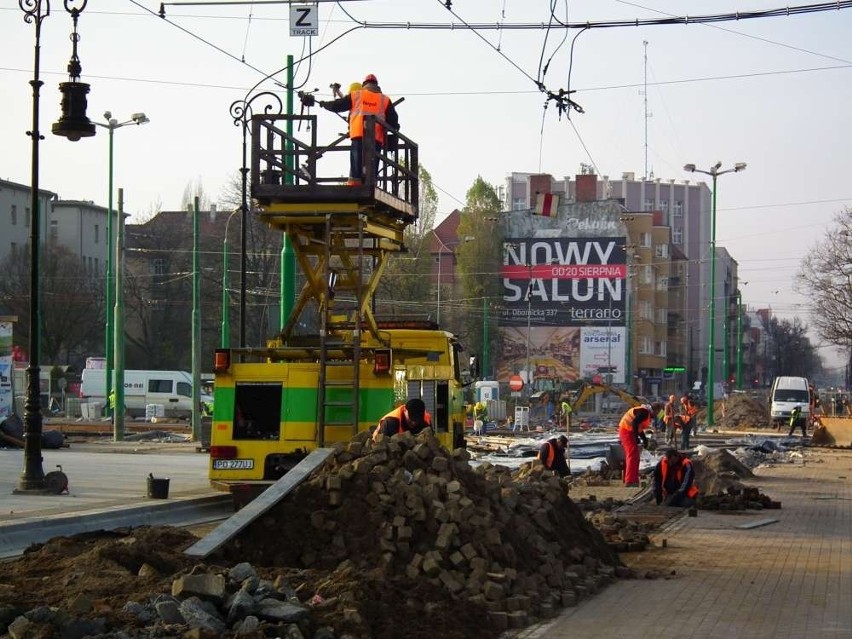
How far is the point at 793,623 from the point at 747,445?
1259 inches

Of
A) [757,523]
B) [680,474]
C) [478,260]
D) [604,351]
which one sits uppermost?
[478,260]

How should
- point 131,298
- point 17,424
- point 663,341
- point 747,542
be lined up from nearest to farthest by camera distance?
point 747,542
point 17,424
point 131,298
point 663,341

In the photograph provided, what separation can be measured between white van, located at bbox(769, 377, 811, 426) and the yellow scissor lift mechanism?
140 ft

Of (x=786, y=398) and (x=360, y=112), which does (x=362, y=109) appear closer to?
(x=360, y=112)

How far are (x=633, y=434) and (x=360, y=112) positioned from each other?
364 inches

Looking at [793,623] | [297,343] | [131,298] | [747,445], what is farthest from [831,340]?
[793,623]

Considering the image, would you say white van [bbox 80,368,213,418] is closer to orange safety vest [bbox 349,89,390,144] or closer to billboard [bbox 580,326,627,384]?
billboard [bbox 580,326,627,384]

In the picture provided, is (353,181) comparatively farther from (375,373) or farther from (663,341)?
(663,341)

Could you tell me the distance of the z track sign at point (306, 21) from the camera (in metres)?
19.5

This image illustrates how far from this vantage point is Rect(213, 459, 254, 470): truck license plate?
55.8ft

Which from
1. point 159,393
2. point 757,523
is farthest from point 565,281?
point 757,523

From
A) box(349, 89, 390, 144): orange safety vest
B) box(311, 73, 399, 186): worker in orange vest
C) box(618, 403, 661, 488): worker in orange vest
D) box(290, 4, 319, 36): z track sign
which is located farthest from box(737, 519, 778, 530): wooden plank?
box(290, 4, 319, 36): z track sign

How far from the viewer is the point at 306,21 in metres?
19.5

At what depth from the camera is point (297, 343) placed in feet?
61.5
